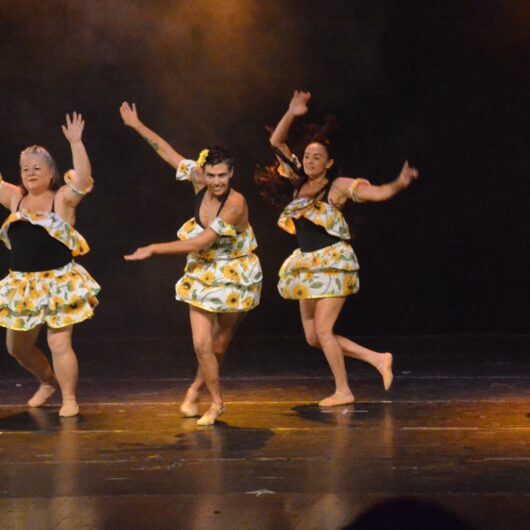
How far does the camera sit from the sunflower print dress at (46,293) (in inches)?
210

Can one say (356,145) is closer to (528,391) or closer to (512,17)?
(512,17)

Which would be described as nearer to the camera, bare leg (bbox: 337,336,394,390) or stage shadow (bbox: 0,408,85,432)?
stage shadow (bbox: 0,408,85,432)

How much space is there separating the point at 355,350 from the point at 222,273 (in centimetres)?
88

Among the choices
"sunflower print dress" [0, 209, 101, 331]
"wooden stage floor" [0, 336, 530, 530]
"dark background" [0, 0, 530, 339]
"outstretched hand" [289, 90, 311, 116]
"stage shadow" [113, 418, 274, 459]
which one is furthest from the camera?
"dark background" [0, 0, 530, 339]

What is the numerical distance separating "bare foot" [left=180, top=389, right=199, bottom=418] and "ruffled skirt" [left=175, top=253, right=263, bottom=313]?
0.49 meters

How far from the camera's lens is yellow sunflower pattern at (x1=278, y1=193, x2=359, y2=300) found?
556 centimetres

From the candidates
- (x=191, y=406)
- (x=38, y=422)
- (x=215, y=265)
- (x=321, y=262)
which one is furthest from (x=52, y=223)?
(x=321, y=262)

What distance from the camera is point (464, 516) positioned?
138 inches

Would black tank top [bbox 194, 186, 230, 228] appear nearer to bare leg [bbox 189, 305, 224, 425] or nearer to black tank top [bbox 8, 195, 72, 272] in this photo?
bare leg [bbox 189, 305, 224, 425]

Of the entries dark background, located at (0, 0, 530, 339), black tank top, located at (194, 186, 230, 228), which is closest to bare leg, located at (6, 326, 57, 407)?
black tank top, located at (194, 186, 230, 228)

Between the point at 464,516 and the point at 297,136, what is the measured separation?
2.92m

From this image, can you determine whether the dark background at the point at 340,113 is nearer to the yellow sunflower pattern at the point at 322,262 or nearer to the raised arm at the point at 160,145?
the yellow sunflower pattern at the point at 322,262

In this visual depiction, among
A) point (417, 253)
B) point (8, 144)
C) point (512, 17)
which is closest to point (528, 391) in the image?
point (417, 253)

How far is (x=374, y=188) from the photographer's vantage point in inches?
213
